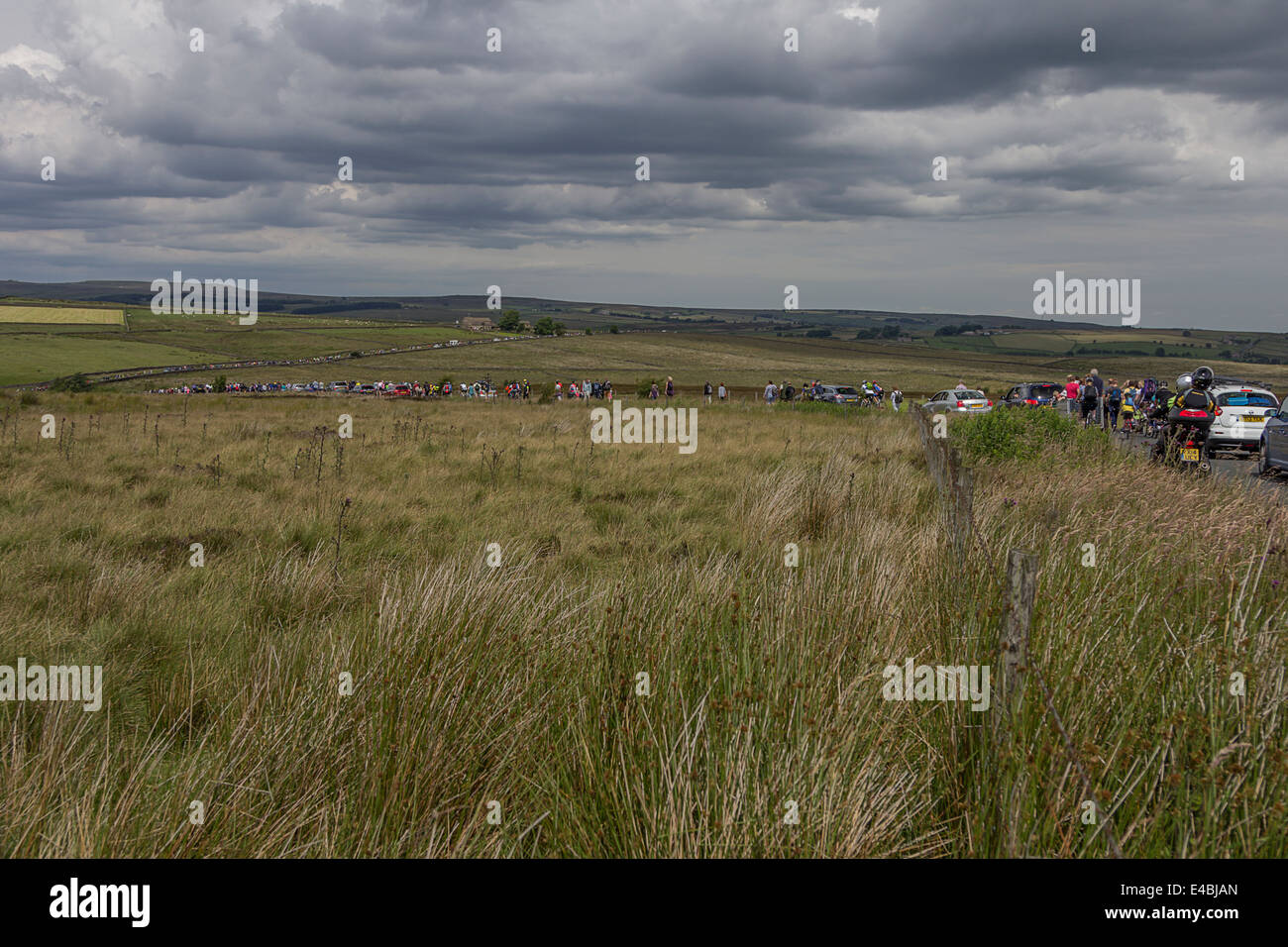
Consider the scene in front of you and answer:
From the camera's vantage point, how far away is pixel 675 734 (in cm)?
335

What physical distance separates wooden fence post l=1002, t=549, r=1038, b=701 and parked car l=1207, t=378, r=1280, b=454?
22.4 metres

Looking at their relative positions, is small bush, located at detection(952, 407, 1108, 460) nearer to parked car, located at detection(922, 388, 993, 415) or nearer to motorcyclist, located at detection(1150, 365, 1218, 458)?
motorcyclist, located at detection(1150, 365, 1218, 458)

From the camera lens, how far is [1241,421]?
22.2m

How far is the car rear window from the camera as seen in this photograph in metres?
22.7

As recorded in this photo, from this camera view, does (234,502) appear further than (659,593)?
Yes

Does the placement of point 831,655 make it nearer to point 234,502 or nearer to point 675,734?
Answer: point 675,734

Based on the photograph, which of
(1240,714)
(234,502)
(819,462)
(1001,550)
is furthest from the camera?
(819,462)

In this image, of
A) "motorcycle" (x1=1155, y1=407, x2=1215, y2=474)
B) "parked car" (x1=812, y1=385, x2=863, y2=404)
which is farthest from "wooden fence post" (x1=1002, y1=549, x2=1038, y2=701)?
"parked car" (x1=812, y1=385, x2=863, y2=404)

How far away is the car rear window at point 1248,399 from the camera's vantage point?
22.7 metres

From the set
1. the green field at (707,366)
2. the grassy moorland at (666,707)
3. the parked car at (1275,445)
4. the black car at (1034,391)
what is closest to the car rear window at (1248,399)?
the parked car at (1275,445)

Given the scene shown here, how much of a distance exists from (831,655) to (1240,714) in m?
1.55

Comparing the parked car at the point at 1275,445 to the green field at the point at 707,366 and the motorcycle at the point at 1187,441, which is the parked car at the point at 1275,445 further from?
the green field at the point at 707,366

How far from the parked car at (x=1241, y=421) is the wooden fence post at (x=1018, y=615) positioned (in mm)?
22434
